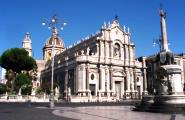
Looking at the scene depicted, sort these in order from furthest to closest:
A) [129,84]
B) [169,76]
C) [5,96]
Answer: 1. [129,84]
2. [5,96]
3. [169,76]

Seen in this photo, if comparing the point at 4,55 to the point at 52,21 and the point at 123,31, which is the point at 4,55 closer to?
the point at 123,31

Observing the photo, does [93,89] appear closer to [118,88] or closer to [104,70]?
[104,70]

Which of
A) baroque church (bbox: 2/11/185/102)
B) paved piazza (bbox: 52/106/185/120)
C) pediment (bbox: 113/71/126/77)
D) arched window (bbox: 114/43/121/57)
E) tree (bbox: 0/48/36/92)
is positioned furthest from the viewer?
arched window (bbox: 114/43/121/57)

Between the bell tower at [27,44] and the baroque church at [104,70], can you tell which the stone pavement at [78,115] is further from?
the bell tower at [27,44]

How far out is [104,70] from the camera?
6850 cm

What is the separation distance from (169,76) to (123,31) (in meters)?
52.0

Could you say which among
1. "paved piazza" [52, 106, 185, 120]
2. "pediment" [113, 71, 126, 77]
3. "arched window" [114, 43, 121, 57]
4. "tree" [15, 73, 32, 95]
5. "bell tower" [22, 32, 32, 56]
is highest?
"bell tower" [22, 32, 32, 56]

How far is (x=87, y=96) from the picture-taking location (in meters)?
61.2

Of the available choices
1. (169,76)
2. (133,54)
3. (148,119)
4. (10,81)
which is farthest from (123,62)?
(148,119)

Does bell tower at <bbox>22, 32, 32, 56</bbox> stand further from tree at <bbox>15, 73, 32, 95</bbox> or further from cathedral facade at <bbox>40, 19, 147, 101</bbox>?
tree at <bbox>15, 73, 32, 95</bbox>

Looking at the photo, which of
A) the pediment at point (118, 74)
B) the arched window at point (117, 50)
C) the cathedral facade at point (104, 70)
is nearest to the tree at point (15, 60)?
the cathedral facade at point (104, 70)

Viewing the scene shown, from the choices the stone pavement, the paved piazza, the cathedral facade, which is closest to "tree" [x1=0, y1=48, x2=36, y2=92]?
the cathedral facade

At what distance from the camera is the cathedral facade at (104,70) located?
212 feet

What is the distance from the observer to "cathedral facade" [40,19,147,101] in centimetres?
6475
